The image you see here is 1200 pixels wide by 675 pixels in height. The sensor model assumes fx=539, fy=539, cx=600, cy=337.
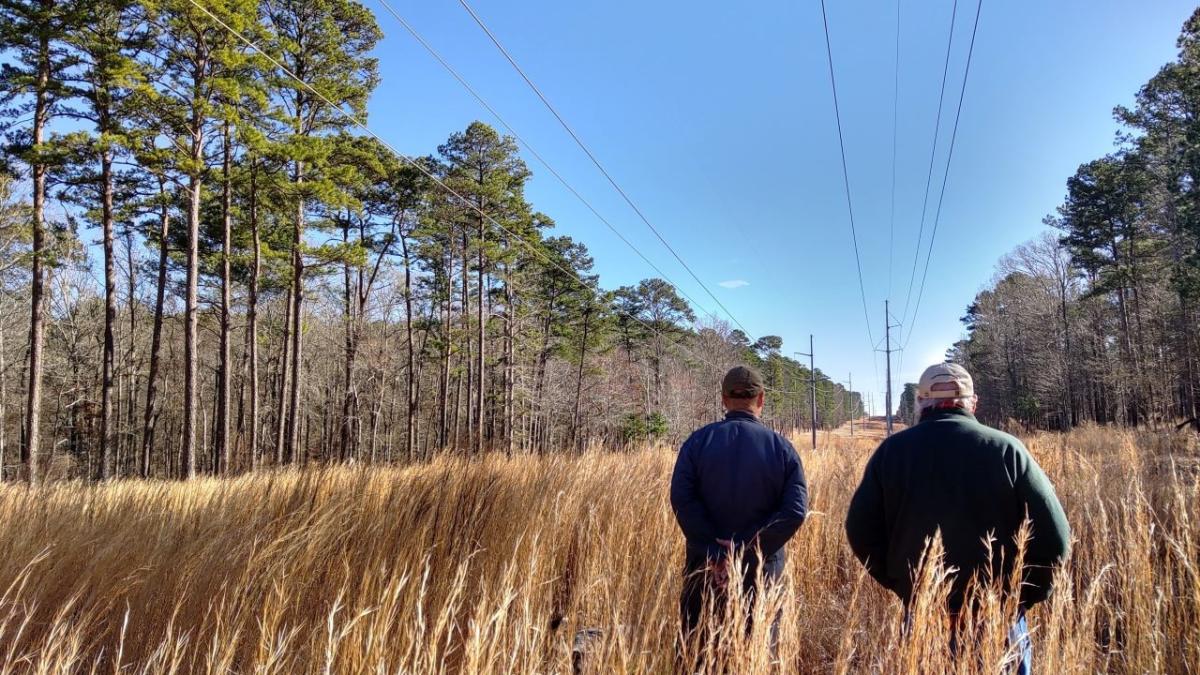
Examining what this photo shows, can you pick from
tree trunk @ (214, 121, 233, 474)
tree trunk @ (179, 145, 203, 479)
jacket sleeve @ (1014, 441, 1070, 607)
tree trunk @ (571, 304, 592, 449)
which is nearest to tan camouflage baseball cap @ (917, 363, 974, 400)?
jacket sleeve @ (1014, 441, 1070, 607)

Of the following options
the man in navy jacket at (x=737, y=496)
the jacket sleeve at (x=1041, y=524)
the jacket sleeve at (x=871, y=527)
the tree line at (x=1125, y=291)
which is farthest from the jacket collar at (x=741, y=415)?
the tree line at (x=1125, y=291)

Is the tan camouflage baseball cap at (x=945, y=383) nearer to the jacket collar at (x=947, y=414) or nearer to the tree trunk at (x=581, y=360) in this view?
the jacket collar at (x=947, y=414)

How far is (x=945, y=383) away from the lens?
96.0 inches

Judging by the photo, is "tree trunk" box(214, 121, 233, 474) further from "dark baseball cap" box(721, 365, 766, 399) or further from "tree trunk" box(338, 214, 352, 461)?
"dark baseball cap" box(721, 365, 766, 399)

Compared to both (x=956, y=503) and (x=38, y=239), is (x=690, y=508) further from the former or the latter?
(x=38, y=239)

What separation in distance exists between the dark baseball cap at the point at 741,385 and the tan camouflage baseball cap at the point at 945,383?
0.74m

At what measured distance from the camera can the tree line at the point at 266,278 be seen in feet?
45.2

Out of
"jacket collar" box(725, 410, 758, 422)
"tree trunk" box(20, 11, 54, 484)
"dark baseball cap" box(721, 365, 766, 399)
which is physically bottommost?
"jacket collar" box(725, 410, 758, 422)

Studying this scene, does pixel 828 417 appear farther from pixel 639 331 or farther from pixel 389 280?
pixel 389 280

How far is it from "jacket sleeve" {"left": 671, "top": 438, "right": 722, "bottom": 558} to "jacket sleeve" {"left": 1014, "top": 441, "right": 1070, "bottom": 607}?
123 centimetres

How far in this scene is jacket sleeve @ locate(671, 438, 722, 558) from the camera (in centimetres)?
260

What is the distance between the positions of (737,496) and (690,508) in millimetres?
237

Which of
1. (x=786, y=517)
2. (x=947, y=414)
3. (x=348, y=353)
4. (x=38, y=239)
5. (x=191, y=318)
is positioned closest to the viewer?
(x=947, y=414)

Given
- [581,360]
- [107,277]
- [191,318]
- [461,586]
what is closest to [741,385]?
[461,586]
